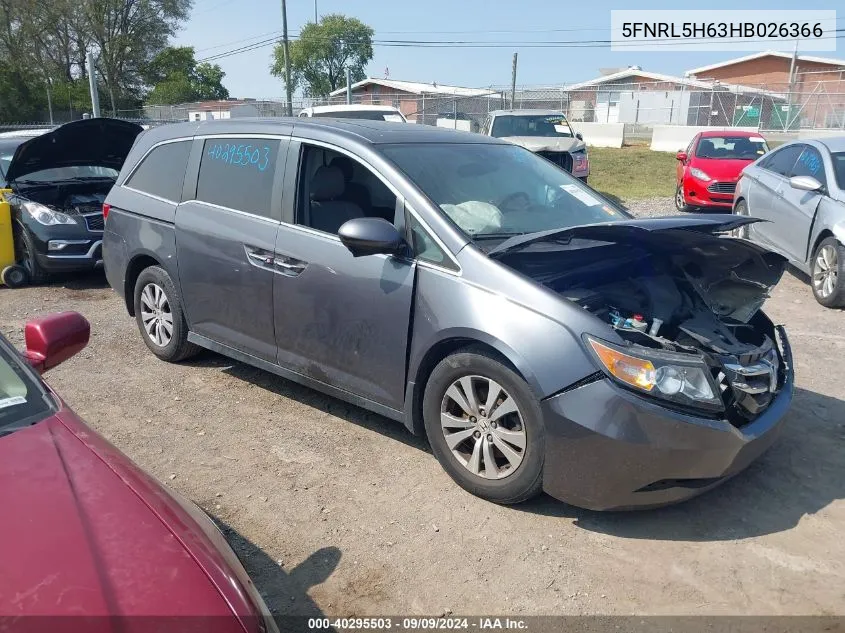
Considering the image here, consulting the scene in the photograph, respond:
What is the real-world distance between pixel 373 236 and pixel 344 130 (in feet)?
3.25

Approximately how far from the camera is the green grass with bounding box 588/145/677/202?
1698cm

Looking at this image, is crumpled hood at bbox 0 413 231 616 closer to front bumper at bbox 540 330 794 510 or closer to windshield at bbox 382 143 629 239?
front bumper at bbox 540 330 794 510

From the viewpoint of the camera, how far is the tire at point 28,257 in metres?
7.99

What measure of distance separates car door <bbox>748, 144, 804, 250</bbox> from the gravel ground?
3.89 meters

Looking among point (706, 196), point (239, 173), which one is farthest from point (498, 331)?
point (706, 196)

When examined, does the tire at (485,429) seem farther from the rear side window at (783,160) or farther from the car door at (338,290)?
the rear side window at (783,160)

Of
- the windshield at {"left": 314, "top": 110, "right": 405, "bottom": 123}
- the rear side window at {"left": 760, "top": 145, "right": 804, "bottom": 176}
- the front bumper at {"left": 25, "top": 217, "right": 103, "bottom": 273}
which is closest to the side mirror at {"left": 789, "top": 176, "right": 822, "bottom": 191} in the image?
the rear side window at {"left": 760, "top": 145, "right": 804, "bottom": 176}

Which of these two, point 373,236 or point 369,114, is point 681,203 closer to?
point 369,114

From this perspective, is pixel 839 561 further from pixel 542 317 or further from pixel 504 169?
pixel 504 169

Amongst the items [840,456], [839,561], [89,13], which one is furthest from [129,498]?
[89,13]

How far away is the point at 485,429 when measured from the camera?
338 centimetres

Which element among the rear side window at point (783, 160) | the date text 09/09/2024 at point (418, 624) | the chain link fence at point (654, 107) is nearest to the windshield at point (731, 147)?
the rear side window at point (783, 160)

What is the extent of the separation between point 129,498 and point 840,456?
12.2 feet

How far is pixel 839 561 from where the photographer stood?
10.0 feet
